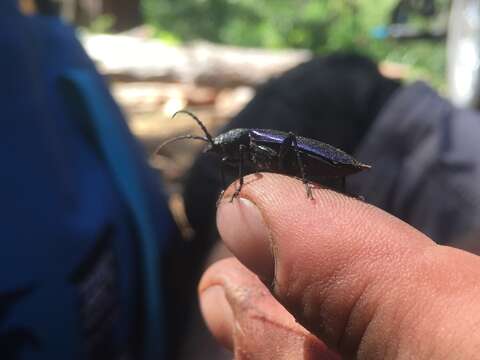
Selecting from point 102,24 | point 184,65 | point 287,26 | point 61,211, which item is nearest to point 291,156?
point 61,211

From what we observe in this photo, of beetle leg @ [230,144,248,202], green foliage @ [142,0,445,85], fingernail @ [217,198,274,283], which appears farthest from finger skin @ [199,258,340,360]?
green foliage @ [142,0,445,85]

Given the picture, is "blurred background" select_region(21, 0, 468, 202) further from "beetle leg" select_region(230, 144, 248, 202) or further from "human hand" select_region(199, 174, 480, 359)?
"human hand" select_region(199, 174, 480, 359)

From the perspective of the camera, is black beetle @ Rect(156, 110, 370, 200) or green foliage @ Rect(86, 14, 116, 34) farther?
green foliage @ Rect(86, 14, 116, 34)

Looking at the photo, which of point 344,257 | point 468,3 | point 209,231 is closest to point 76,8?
point 468,3

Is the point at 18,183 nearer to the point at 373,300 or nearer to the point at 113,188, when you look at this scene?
the point at 113,188

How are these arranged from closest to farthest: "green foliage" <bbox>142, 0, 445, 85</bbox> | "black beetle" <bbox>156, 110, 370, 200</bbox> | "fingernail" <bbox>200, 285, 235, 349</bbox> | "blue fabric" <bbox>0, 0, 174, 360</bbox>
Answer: "black beetle" <bbox>156, 110, 370, 200</bbox> < "fingernail" <bbox>200, 285, 235, 349</bbox> < "blue fabric" <bbox>0, 0, 174, 360</bbox> < "green foliage" <bbox>142, 0, 445, 85</bbox>

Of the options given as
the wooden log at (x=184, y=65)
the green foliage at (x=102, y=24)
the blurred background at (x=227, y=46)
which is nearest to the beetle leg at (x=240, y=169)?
the blurred background at (x=227, y=46)

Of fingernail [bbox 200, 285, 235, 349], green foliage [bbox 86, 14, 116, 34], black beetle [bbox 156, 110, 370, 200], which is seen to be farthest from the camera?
green foliage [bbox 86, 14, 116, 34]

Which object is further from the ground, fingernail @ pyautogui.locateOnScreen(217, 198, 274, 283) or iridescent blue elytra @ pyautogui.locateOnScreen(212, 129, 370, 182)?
iridescent blue elytra @ pyautogui.locateOnScreen(212, 129, 370, 182)
